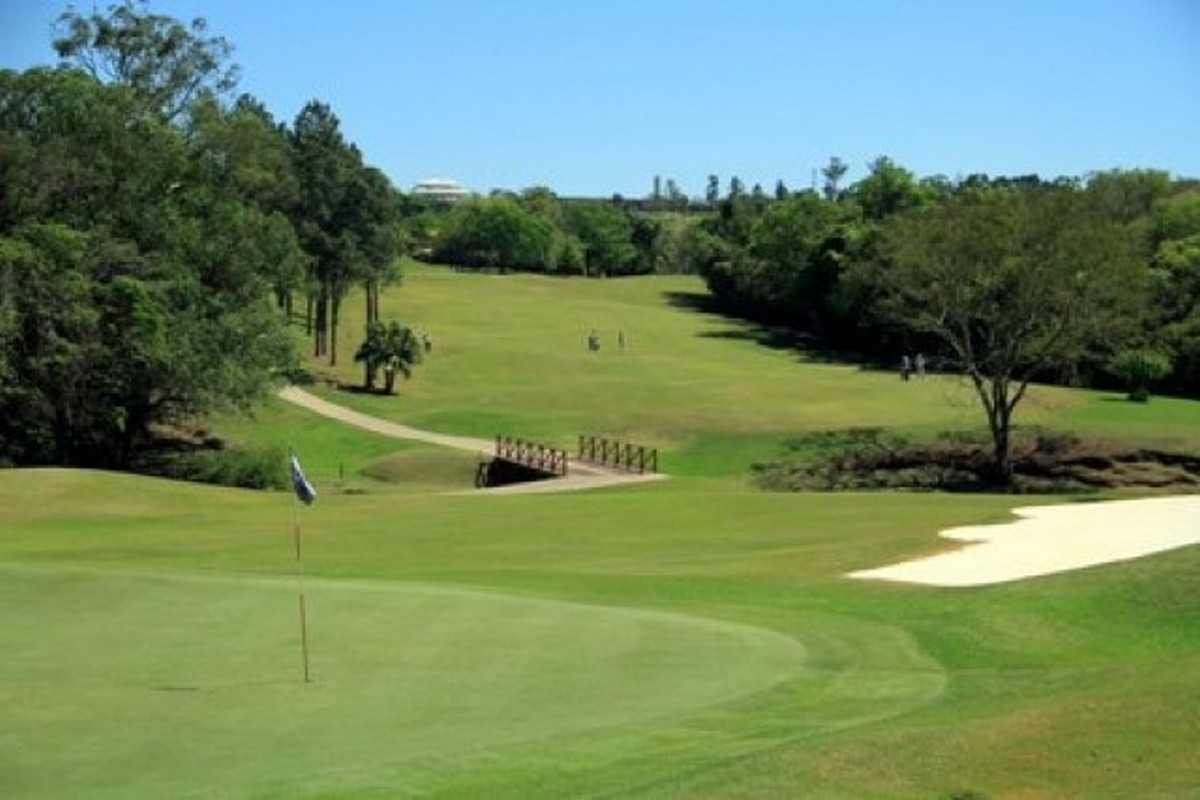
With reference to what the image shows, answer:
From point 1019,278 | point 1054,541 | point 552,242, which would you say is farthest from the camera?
point 552,242

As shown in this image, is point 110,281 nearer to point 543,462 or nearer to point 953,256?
point 543,462

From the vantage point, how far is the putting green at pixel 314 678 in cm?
1215

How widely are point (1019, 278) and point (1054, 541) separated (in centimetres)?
3080

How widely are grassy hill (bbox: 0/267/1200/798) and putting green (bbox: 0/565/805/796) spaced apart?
0.17ft

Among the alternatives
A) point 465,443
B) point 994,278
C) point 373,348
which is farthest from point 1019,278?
point 373,348

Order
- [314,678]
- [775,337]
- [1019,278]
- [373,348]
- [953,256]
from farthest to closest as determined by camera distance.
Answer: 1. [775,337]
2. [373,348]
3. [953,256]
4. [1019,278]
5. [314,678]

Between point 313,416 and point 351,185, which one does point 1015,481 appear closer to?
point 313,416

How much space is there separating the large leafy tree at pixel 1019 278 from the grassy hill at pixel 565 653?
19.2m

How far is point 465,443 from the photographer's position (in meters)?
69.5

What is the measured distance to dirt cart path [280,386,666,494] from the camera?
51375mm

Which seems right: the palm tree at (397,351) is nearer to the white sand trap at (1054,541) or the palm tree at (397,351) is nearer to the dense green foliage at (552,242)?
the white sand trap at (1054,541)

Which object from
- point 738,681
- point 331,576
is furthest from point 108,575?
point 738,681

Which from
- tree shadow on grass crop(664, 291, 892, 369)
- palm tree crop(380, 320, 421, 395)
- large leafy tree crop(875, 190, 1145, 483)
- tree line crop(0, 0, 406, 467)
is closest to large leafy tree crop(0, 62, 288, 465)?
tree line crop(0, 0, 406, 467)

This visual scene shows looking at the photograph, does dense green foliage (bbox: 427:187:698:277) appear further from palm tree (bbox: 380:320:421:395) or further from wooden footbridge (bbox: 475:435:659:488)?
wooden footbridge (bbox: 475:435:659:488)
